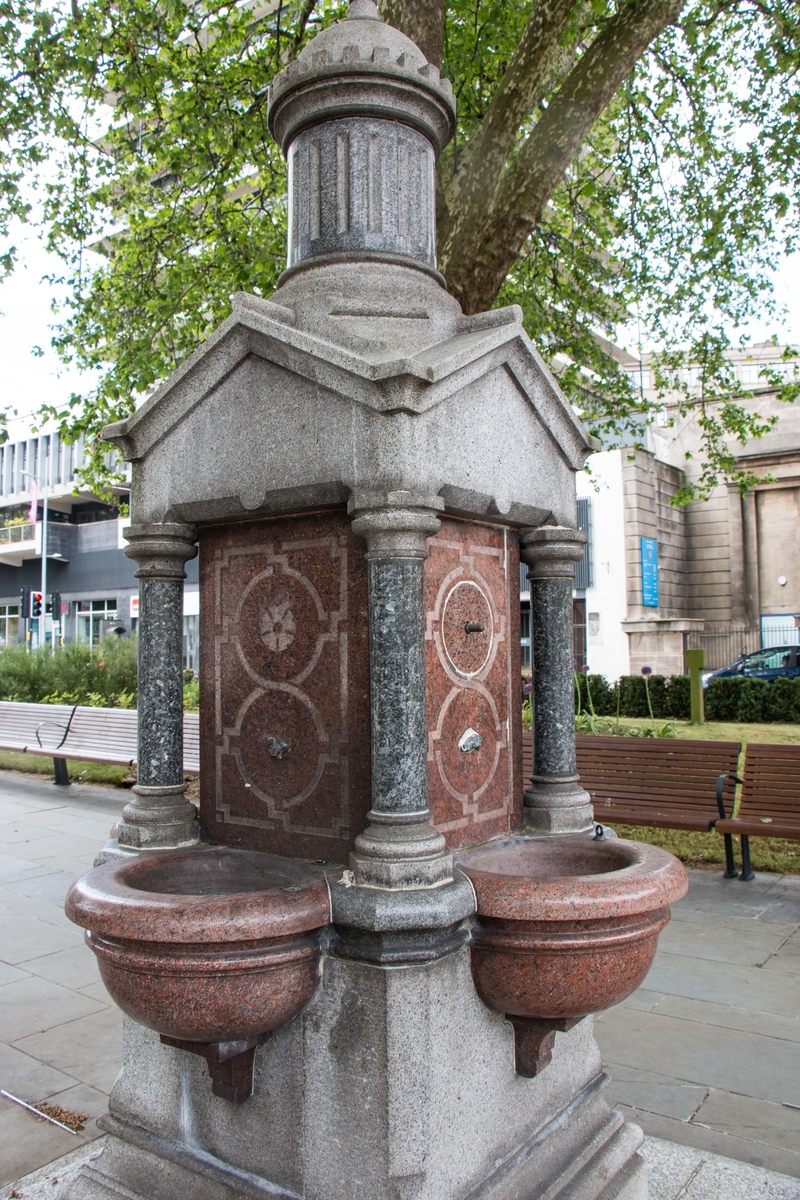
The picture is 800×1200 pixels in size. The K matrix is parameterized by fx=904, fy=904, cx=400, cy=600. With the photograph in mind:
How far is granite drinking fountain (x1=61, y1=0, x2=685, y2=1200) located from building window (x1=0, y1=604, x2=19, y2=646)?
39.1 meters

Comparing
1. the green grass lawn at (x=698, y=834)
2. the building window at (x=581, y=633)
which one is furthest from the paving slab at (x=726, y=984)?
the building window at (x=581, y=633)

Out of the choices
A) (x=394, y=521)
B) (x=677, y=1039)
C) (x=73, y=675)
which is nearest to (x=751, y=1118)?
(x=677, y=1039)

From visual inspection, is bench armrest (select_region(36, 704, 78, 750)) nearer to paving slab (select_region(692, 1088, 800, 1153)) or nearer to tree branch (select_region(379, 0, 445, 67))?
tree branch (select_region(379, 0, 445, 67))

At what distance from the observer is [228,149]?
8.42 metres

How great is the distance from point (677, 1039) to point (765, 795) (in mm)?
2949

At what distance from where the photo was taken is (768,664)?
2133 cm

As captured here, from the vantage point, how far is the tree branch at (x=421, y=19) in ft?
20.6

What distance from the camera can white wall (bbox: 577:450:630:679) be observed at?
23344 millimetres

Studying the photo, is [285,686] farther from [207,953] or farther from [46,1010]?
[46,1010]

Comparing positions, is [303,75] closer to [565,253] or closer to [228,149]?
[228,149]

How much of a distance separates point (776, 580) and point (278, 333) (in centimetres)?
2634

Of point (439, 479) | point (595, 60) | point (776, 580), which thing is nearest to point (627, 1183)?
point (439, 479)

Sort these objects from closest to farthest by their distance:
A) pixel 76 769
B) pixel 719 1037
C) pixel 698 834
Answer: pixel 719 1037, pixel 698 834, pixel 76 769

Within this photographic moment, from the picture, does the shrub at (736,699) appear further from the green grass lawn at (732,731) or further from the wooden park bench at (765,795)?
the wooden park bench at (765,795)
